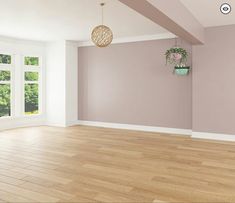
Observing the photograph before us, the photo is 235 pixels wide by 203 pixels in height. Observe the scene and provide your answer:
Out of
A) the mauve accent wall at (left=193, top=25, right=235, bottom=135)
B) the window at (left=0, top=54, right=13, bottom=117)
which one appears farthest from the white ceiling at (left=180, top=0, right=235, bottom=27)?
the window at (left=0, top=54, right=13, bottom=117)

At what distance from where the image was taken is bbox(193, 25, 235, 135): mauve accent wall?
5227 mm

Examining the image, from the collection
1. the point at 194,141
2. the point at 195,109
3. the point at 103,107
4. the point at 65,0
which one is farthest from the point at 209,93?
the point at 65,0

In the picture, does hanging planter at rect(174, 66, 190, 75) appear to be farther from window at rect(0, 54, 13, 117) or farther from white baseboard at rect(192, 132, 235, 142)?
window at rect(0, 54, 13, 117)

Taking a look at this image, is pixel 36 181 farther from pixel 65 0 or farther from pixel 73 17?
pixel 73 17

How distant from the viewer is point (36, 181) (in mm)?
3104

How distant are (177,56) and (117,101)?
211cm

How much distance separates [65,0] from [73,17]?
3.20 feet

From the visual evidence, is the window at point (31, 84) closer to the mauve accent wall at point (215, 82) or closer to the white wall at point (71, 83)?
the white wall at point (71, 83)

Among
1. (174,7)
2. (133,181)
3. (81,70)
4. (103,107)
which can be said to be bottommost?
(133,181)

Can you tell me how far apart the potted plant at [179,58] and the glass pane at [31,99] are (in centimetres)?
397

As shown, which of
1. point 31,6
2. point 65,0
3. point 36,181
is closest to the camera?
point 36,181

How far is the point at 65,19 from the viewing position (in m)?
4.90

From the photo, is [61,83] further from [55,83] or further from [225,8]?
[225,8]

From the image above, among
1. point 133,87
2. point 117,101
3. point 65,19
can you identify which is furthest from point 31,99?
point 65,19
